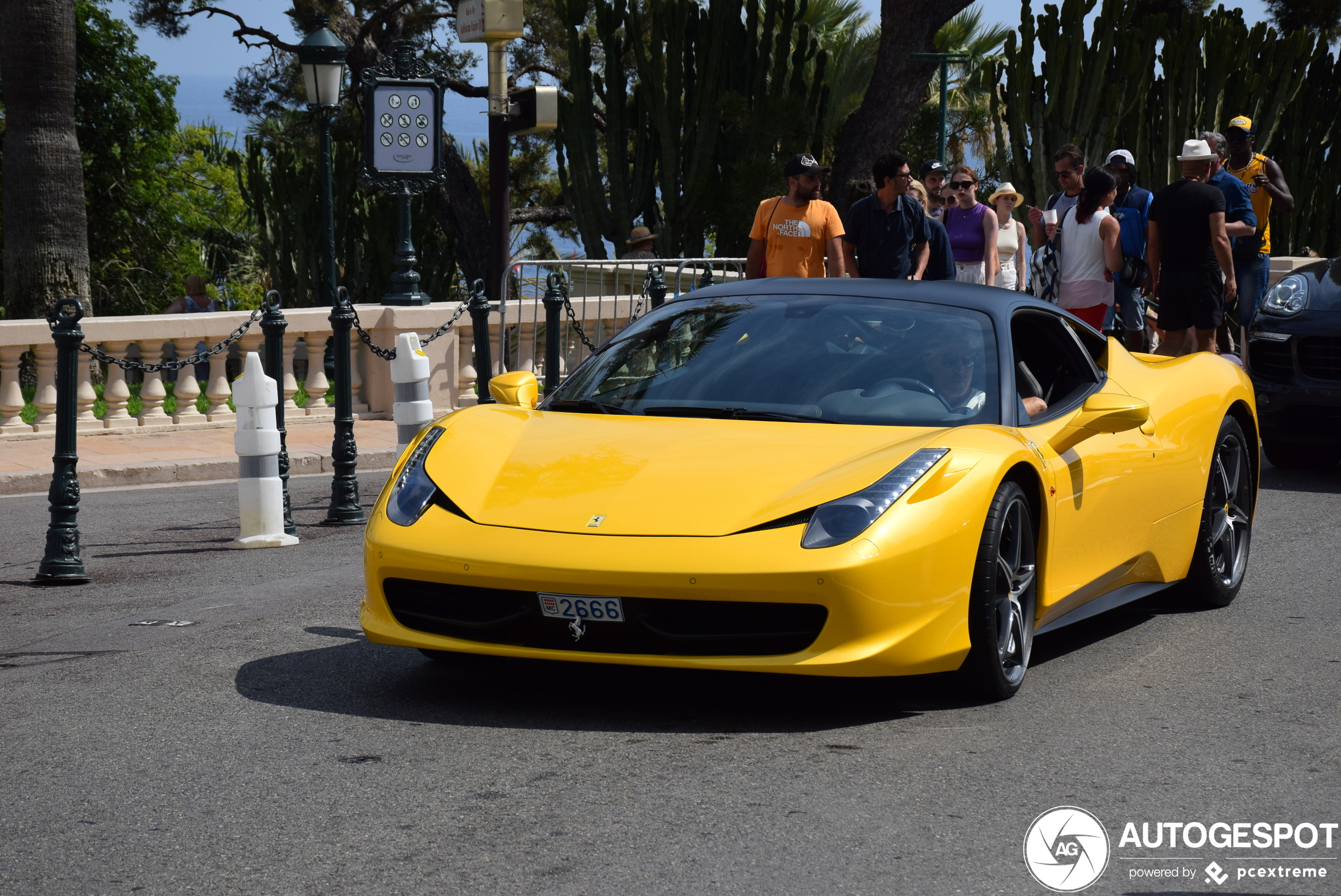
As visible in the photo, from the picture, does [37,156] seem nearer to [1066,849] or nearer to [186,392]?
[186,392]

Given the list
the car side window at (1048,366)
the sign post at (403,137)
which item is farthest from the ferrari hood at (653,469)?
the sign post at (403,137)

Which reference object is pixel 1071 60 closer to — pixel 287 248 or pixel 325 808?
pixel 287 248

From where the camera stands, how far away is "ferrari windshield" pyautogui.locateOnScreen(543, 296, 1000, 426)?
18.2 ft

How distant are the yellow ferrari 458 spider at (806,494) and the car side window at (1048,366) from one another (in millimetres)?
12

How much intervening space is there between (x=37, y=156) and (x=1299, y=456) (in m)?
11.8

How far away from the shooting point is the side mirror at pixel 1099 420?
5.57 meters

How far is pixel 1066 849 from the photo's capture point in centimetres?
381

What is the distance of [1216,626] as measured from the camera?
652cm

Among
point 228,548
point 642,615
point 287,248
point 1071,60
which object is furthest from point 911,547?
point 287,248

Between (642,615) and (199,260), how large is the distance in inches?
1151

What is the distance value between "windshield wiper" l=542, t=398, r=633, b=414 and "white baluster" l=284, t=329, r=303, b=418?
849 centimetres

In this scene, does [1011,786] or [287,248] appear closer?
[1011,786]

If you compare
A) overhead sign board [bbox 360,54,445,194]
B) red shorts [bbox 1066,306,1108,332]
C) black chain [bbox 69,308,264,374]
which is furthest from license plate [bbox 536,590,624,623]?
overhead sign board [bbox 360,54,445,194]

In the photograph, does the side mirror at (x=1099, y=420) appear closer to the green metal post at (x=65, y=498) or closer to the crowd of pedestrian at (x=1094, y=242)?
the green metal post at (x=65, y=498)
